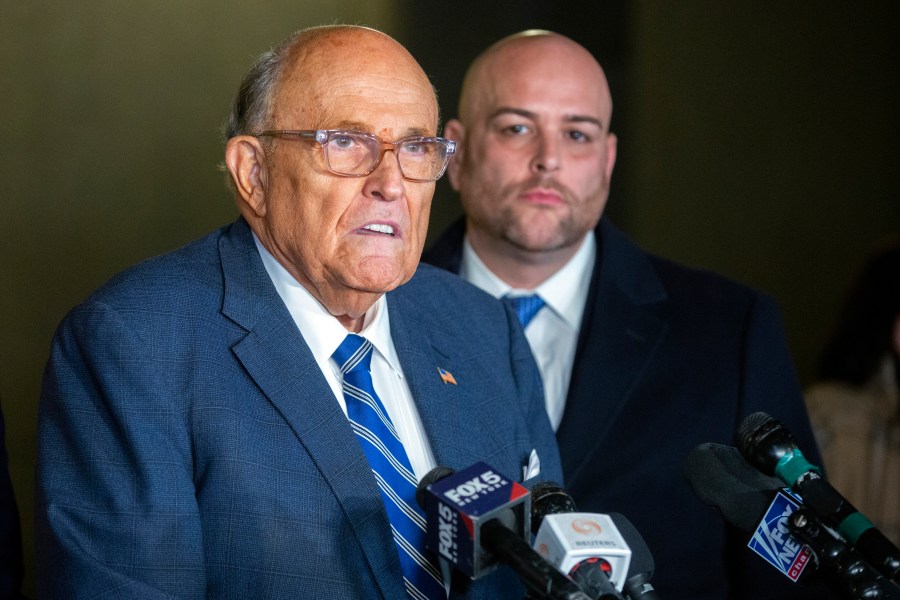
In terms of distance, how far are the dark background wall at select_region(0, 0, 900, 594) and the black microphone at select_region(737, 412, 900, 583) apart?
2.12m

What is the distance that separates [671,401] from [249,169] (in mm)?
1270

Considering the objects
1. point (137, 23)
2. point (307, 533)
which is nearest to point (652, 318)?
point (307, 533)

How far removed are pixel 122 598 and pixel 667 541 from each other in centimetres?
141

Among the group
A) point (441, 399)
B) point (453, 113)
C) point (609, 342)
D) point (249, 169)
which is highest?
point (249, 169)

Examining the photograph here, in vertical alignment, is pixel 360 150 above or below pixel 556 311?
above

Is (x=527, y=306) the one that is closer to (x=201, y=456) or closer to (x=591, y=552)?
(x=201, y=456)

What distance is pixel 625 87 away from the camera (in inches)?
181

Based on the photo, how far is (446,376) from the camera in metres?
2.00

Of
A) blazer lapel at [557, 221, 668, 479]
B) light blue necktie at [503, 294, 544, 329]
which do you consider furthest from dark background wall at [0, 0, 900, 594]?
blazer lapel at [557, 221, 668, 479]

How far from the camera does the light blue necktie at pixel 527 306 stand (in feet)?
9.41

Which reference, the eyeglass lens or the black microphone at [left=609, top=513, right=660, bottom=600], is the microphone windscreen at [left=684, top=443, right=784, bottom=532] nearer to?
the black microphone at [left=609, top=513, right=660, bottom=600]

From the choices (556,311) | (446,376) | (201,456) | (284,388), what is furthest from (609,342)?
(201,456)

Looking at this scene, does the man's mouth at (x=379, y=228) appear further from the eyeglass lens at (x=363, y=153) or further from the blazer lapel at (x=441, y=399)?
the blazer lapel at (x=441, y=399)

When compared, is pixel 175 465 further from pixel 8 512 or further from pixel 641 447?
pixel 641 447
